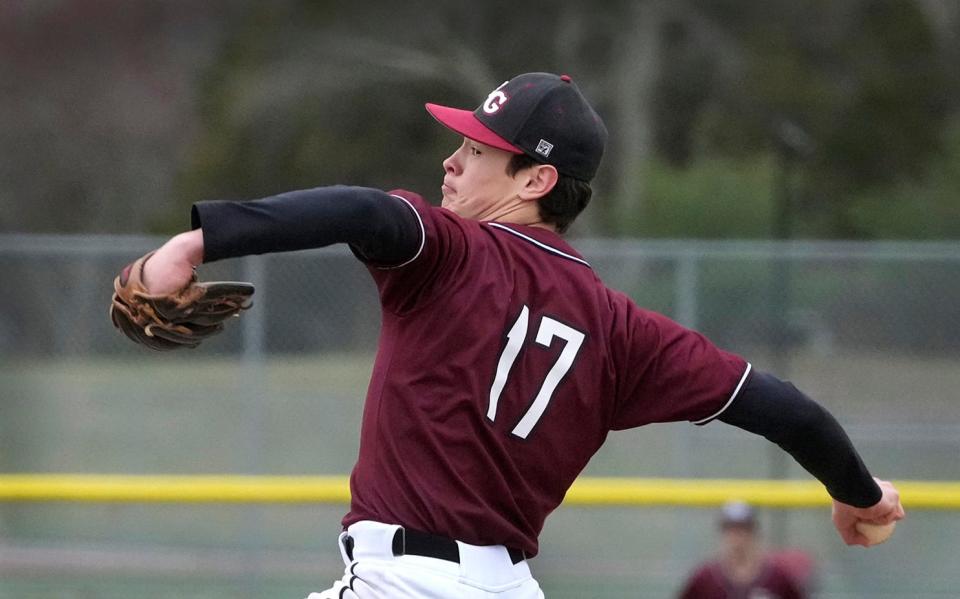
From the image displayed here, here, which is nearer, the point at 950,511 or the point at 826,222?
the point at 950,511

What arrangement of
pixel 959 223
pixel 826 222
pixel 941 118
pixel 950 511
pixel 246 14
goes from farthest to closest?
1. pixel 246 14
2. pixel 941 118
3. pixel 826 222
4. pixel 959 223
5. pixel 950 511

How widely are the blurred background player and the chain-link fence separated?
0.96 metres

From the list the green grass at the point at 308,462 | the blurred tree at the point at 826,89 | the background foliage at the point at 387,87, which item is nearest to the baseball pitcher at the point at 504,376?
the green grass at the point at 308,462

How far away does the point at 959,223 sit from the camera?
393 inches

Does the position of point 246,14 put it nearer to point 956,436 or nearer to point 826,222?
point 826,222

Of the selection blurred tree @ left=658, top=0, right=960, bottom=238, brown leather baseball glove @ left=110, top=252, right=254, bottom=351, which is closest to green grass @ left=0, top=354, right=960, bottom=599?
brown leather baseball glove @ left=110, top=252, right=254, bottom=351

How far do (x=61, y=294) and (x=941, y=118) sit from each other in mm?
8841

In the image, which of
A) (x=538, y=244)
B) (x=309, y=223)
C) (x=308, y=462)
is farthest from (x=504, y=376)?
(x=308, y=462)

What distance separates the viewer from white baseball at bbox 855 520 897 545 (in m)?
3.08

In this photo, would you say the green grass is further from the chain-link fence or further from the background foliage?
the background foliage

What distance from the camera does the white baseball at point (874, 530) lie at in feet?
10.1

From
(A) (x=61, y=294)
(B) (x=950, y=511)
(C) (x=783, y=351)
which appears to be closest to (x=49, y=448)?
(A) (x=61, y=294)

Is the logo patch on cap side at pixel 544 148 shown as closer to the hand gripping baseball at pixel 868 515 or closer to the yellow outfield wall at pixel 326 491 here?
the hand gripping baseball at pixel 868 515

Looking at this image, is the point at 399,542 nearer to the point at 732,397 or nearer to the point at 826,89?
the point at 732,397
